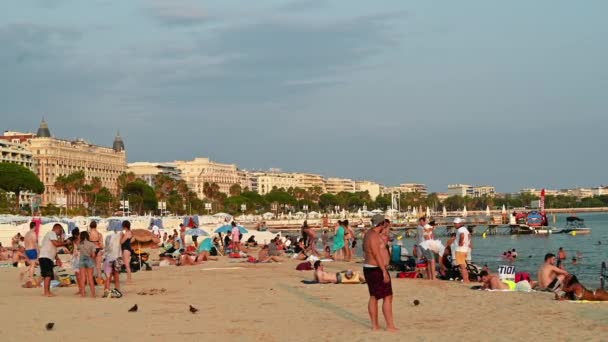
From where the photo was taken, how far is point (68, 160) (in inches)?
5290

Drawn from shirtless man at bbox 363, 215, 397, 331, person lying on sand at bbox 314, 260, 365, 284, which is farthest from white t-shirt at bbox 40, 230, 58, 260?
shirtless man at bbox 363, 215, 397, 331

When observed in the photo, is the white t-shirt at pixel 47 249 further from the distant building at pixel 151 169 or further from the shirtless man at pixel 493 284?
the distant building at pixel 151 169

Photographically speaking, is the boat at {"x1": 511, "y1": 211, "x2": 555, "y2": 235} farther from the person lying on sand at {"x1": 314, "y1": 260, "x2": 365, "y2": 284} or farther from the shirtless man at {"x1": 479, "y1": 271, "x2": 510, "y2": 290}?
the shirtless man at {"x1": 479, "y1": 271, "x2": 510, "y2": 290}

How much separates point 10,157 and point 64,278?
4222 inches

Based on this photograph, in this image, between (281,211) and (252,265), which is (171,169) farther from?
(252,265)

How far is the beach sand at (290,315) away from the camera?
1017cm

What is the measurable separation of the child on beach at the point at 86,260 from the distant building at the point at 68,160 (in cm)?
10752

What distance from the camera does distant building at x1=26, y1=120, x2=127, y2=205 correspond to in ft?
420

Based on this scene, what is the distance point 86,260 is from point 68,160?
409 ft

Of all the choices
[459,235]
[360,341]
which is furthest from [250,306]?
[459,235]

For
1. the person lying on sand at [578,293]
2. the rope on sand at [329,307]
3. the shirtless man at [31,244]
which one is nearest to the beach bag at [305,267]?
→ the rope on sand at [329,307]

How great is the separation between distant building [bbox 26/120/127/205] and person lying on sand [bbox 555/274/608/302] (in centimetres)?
11140

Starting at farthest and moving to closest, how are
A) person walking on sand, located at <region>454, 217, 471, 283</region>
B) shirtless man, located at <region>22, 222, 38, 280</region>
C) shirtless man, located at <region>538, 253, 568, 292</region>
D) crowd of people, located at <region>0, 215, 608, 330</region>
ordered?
person walking on sand, located at <region>454, 217, 471, 283</region>, shirtless man, located at <region>22, 222, 38, 280</region>, shirtless man, located at <region>538, 253, 568, 292</region>, crowd of people, located at <region>0, 215, 608, 330</region>

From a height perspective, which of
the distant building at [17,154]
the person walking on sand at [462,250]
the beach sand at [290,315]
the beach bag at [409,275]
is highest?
the distant building at [17,154]
